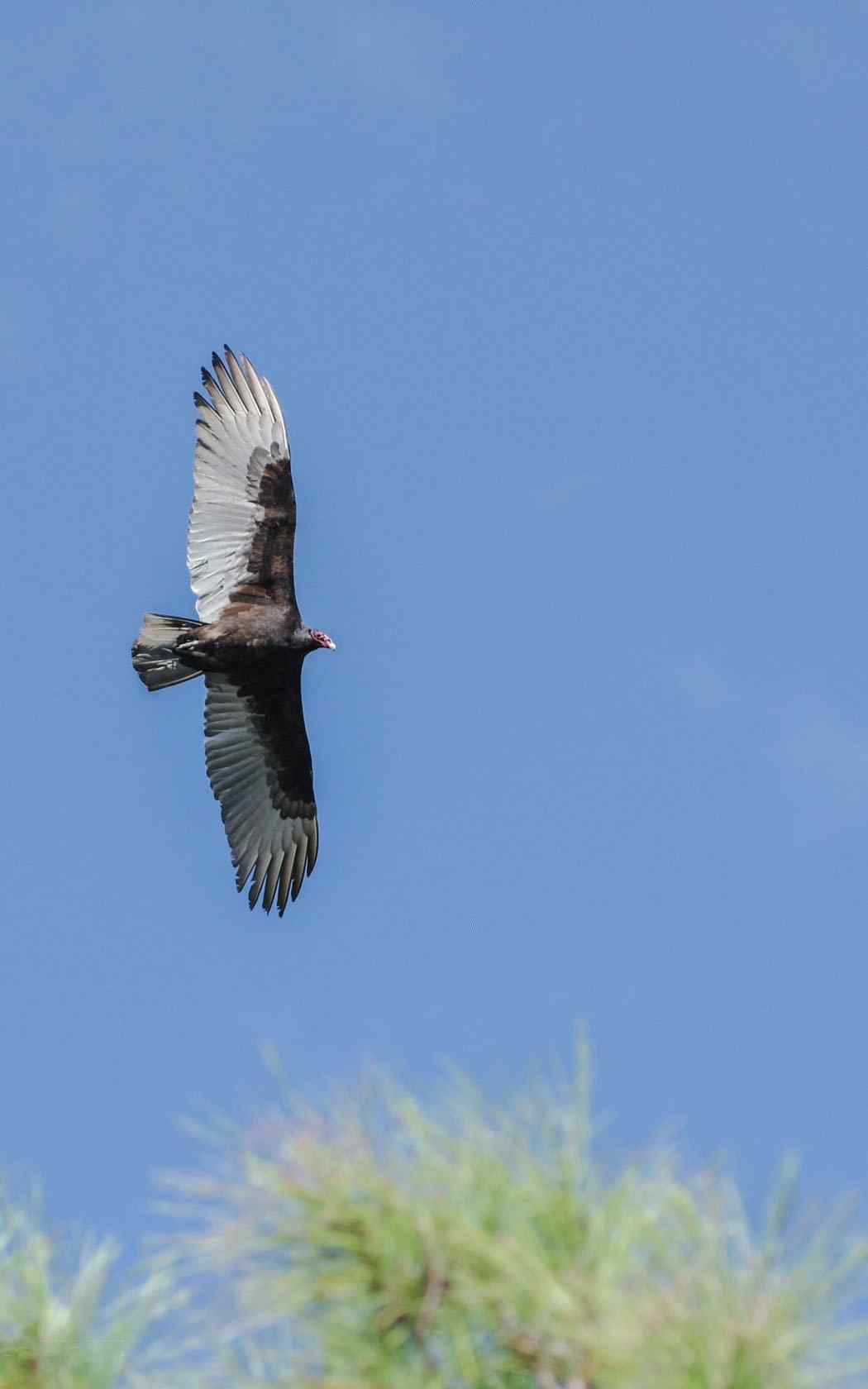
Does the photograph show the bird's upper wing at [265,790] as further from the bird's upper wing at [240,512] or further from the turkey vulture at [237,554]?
the bird's upper wing at [240,512]

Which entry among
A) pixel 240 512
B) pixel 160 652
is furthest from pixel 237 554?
pixel 160 652

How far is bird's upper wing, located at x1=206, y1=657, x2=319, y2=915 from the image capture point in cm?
1620

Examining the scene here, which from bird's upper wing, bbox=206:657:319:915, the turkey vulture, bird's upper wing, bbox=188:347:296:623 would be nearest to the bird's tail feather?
the turkey vulture

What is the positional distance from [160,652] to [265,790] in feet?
6.19

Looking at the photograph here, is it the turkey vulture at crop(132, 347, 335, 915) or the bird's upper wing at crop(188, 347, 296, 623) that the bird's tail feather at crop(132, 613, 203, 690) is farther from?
the bird's upper wing at crop(188, 347, 296, 623)

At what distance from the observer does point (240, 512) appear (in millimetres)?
14883

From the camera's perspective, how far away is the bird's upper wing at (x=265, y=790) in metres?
16.2

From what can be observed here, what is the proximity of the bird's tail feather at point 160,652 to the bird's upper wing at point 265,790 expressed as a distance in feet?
2.83

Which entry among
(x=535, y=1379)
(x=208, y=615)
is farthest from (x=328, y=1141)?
(x=208, y=615)

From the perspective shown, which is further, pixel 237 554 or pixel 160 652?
pixel 160 652

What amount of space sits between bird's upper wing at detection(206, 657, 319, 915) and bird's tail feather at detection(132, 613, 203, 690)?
86cm

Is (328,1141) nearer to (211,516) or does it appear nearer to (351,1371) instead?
(351,1371)

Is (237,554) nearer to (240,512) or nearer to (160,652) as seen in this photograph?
(240,512)

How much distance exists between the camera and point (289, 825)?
652 inches
